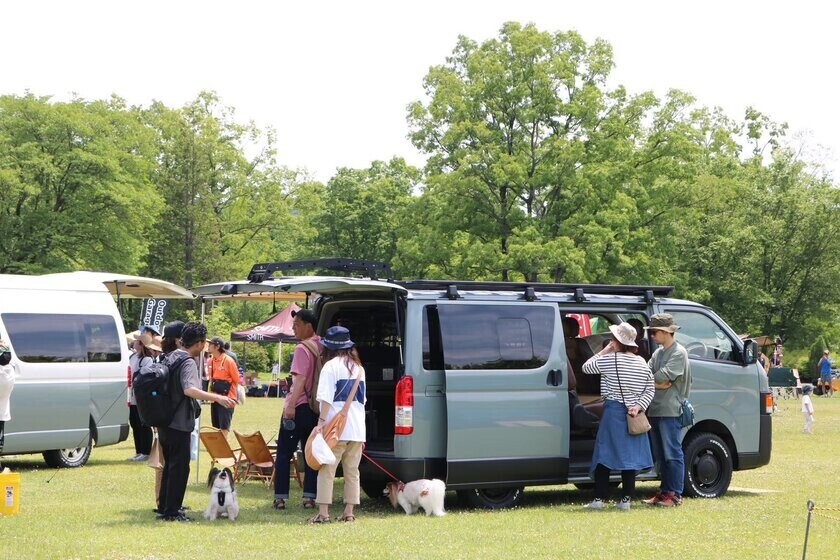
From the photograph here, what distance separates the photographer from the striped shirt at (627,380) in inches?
448

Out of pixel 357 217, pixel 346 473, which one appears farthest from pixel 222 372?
pixel 357 217

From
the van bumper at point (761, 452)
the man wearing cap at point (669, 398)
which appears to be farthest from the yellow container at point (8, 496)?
the van bumper at point (761, 452)

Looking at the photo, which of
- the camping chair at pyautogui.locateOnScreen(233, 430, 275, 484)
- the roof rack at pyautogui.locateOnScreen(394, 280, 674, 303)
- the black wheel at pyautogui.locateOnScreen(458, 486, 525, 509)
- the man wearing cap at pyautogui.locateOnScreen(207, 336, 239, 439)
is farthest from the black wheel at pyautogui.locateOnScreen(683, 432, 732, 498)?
the man wearing cap at pyautogui.locateOnScreen(207, 336, 239, 439)

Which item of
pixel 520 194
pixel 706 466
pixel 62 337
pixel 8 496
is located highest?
pixel 520 194

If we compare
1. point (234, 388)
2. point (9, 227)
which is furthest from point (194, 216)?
point (234, 388)

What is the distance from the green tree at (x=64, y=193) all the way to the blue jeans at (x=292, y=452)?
39.0 m

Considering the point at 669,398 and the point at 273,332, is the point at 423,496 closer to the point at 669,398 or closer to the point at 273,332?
the point at 669,398

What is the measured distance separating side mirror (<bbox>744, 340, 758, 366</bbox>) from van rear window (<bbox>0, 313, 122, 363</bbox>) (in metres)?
8.72

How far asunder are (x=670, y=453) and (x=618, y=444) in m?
0.68

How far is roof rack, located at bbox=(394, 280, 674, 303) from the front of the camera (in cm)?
1114

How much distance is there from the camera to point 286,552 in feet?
28.4

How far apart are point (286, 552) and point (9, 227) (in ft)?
141

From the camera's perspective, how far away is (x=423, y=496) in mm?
10695

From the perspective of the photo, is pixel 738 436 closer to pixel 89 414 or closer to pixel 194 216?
pixel 89 414
